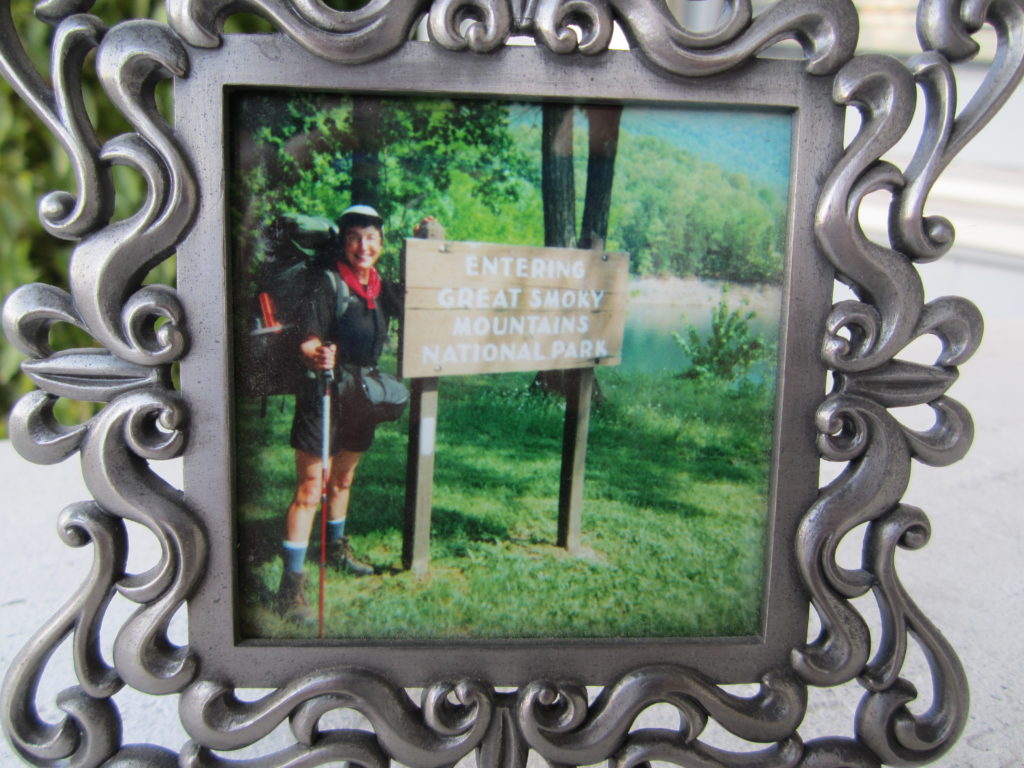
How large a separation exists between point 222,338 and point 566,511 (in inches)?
8.0

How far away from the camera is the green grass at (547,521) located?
0.46 meters

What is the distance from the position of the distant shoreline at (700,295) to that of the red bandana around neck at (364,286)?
0.44 ft

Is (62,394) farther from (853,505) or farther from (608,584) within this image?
(853,505)

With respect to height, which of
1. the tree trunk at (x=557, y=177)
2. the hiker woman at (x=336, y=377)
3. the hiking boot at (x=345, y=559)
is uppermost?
the tree trunk at (x=557, y=177)

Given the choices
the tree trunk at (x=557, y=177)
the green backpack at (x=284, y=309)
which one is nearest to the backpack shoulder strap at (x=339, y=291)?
the green backpack at (x=284, y=309)

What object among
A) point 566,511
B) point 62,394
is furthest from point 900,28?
point 62,394

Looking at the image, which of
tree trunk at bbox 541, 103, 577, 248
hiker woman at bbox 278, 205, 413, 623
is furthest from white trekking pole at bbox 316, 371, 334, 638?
tree trunk at bbox 541, 103, 577, 248

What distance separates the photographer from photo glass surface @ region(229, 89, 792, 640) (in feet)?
1.43

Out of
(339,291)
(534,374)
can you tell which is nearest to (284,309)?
(339,291)

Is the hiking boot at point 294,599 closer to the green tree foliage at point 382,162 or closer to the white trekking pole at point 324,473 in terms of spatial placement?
the white trekking pole at point 324,473

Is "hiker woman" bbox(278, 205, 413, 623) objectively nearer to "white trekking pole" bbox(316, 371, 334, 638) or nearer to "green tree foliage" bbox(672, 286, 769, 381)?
"white trekking pole" bbox(316, 371, 334, 638)

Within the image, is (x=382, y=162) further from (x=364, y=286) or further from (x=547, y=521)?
(x=547, y=521)

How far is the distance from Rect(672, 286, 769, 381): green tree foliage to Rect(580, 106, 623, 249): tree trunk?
7 cm

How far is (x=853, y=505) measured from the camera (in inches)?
18.0
